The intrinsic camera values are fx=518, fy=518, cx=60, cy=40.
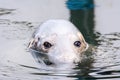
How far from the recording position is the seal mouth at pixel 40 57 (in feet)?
18.8

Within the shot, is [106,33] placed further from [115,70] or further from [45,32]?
[115,70]

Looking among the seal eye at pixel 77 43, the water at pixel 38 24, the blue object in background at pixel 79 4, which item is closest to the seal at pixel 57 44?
the seal eye at pixel 77 43

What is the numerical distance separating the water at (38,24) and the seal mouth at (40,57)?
0.06 metres

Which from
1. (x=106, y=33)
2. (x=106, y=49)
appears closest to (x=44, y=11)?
(x=106, y=33)

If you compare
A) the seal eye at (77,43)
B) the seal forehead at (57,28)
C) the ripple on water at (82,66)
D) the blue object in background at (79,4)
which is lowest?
the ripple on water at (82,66)

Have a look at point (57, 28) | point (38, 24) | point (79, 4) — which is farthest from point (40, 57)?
point (79, 4)

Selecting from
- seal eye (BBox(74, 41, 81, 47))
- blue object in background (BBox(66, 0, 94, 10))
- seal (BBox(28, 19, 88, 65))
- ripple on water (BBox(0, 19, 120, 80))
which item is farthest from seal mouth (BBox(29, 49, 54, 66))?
blue object in background (BBox(66, 0, 94, 10))

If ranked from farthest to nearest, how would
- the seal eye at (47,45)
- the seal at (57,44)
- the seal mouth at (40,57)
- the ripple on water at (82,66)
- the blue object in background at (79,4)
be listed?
the blue object in background at (79,4)
the seal eye at (47,45)
the seal mouth at (40,57)
the seal at (57,44)
the ripple on water at (82,66)

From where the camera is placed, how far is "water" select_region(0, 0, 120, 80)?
17.4 ft

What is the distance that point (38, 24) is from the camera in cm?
782

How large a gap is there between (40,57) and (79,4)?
11.4ft

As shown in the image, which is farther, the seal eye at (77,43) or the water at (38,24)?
the seal eye at (77,43)

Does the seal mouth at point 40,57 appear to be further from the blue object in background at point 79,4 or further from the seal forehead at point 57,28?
the blue object in background at point 79,4

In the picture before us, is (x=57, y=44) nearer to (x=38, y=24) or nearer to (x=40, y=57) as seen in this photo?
(x=40, y=57)
